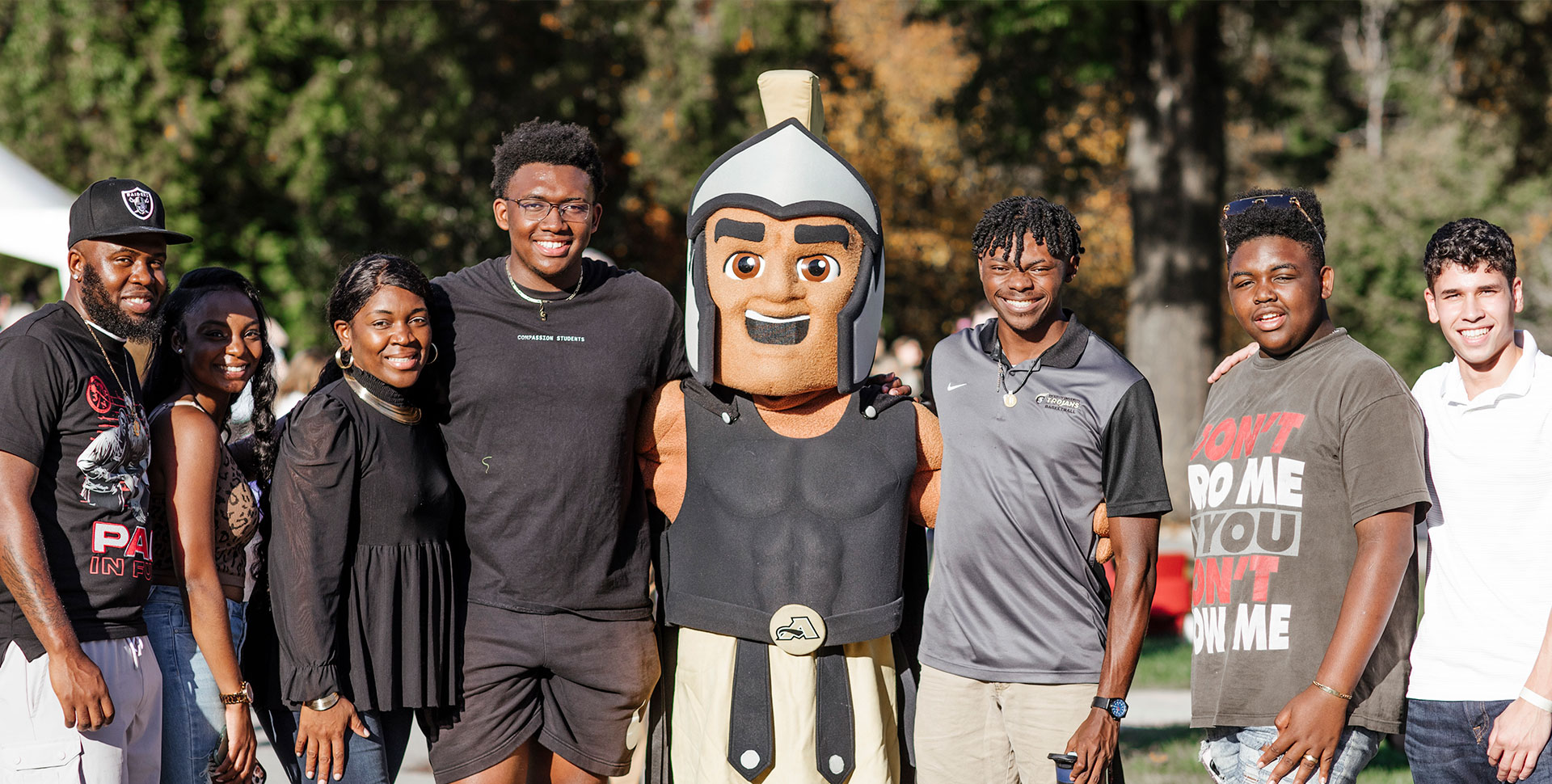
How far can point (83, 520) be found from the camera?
3.65 m

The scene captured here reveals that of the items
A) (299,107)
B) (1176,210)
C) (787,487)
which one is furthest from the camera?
(299,107)

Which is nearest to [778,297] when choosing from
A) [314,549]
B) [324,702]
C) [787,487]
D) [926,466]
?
[787,487]

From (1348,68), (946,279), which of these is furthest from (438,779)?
Result: (1348,68)

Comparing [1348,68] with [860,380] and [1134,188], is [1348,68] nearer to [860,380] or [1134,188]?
[1134,188]

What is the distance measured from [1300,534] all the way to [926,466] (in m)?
1.10

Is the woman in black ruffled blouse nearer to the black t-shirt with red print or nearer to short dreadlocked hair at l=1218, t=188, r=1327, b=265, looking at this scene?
the black t-shirt with red print

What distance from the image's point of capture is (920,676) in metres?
4.11

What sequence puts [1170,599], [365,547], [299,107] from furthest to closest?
1. [299,107]
2. [1170,599]
3. [365,547]

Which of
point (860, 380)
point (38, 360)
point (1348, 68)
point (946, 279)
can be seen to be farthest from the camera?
point (1348, 68)

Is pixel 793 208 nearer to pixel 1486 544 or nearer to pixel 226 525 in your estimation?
pixel 226 525

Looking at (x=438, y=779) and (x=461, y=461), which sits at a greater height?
(x=461, y=461)

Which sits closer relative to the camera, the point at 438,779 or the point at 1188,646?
the point at 438,779

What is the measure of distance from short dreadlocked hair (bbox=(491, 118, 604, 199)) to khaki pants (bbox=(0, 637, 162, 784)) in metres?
1.74

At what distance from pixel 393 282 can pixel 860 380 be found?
1402 mm
